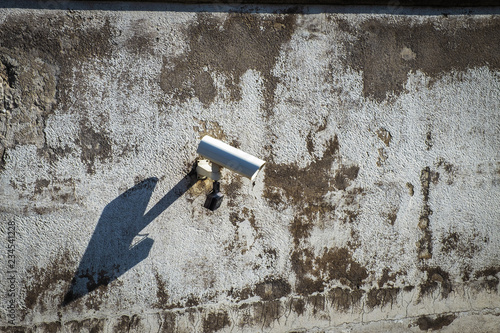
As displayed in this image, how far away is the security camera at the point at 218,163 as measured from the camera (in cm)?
187

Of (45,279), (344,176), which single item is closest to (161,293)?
(45,279)

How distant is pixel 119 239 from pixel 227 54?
1.54m

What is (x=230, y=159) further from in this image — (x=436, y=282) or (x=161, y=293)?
(x=436, y=282)

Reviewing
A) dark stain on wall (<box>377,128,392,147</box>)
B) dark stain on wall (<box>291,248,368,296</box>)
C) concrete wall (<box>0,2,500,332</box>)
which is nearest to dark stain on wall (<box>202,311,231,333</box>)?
concrete wall (<box>0,2,500,332</box>)

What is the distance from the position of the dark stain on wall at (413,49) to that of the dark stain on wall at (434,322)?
1.83 m

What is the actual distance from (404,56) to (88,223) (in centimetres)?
264

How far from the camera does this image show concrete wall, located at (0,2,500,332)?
6.75 ft

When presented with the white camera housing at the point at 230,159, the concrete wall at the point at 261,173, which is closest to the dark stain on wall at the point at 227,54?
Result: the concrete wall at the point at 261,173

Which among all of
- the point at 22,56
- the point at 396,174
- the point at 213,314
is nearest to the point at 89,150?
the point at 22,56

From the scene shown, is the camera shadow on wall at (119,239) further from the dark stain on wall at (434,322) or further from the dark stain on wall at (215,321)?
the dark stain on wall at (434,322)

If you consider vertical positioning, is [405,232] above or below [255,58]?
below

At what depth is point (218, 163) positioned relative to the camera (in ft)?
6.35

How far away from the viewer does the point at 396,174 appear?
2.33 meters

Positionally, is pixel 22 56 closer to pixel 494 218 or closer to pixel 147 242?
pixel 147 242
